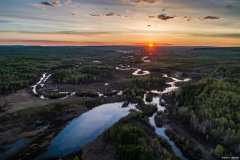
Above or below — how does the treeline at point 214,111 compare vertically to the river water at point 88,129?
above

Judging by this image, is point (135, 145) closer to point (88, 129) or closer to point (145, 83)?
point (88, 129)

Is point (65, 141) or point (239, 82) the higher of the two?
point (239, 82)

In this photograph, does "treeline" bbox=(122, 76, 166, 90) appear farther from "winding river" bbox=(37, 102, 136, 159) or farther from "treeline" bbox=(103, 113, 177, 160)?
"treeline" bbox=(103, 113, 177, 160)

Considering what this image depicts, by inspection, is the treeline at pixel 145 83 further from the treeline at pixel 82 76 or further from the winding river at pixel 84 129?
the winding river at pixel 84 129

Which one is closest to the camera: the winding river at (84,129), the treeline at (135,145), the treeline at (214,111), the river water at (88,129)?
the treeline at (135,145)

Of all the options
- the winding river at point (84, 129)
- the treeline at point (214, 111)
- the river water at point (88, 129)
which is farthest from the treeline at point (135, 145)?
the treeline at point (214, 111)

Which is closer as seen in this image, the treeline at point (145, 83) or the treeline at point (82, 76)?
the treeline at point (145, 83)

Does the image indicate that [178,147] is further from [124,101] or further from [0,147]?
[124,101]

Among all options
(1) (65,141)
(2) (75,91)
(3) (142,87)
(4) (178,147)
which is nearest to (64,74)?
(2) (75,91)
